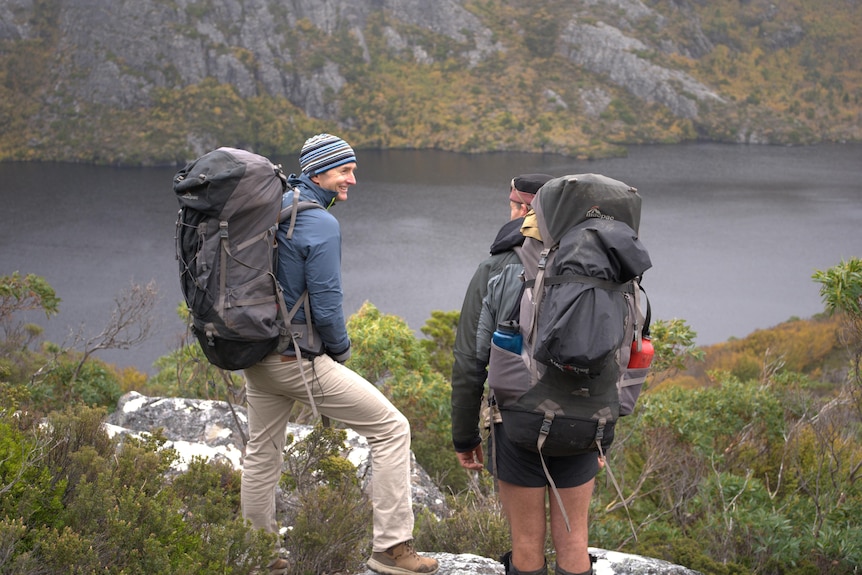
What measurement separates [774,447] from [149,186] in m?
50.6

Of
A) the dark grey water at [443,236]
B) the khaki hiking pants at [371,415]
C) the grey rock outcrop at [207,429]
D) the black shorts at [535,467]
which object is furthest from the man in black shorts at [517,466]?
the dark grey water at [443,236]

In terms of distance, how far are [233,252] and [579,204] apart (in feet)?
3.57

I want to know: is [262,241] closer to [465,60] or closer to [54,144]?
[54,144]

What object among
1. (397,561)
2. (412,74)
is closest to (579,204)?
(397,561)

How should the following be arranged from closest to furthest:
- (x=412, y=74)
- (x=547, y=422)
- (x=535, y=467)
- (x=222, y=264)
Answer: (x=547, y=422)
(x=535, y=467)
(x=222, y=264)
(x=412, y=74)

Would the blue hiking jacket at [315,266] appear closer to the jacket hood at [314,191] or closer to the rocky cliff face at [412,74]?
the jacket hood at [314,191]

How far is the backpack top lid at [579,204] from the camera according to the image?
2357 millimetres

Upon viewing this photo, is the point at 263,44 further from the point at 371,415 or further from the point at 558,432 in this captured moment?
the point at 558,432

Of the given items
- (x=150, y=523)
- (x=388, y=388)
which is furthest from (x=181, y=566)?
(x=388, y=388)

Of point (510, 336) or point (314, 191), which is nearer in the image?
point (510, 336)

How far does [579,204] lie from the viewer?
2.36 m

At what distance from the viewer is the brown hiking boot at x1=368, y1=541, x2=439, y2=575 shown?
2844 millimetres

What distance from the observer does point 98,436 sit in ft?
10.3

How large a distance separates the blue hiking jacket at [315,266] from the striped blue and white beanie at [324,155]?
0.36 ft
